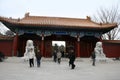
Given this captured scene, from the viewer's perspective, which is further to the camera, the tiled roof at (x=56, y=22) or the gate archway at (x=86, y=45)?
the gate archway at (x=86, y=45)

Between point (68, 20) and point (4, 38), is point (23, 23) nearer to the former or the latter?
point (4, 38)

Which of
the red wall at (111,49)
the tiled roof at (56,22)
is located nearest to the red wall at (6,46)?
the tiled roof at (56,22)

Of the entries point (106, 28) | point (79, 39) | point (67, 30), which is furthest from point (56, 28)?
point (106, 28)

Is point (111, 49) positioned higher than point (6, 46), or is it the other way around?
point (6, 46)

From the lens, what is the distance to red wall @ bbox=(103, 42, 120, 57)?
26641 mm

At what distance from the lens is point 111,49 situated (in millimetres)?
26875

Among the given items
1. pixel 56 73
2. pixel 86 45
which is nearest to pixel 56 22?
pixel 86 45

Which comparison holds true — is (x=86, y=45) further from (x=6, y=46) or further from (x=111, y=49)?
(x=6, y=46)

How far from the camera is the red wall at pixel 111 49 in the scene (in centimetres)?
2664

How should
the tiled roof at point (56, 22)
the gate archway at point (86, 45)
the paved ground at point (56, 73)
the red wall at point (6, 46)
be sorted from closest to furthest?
the paved ground at point (56, 73), the tiled roof at point (56, 22), the red wall at point (6, 46), the gate archway at point (86, 45)

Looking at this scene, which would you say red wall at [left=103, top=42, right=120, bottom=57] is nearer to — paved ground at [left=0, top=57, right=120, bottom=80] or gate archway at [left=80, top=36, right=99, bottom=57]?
gate archway at [left=80, top=36, right=99, bottom=57]

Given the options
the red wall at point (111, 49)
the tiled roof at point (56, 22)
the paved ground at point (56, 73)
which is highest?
→ the tiled roof at point (56, 22)

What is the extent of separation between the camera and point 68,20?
2683cm

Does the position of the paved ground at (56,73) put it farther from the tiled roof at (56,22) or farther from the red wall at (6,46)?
the tiled roof at (56,22)
